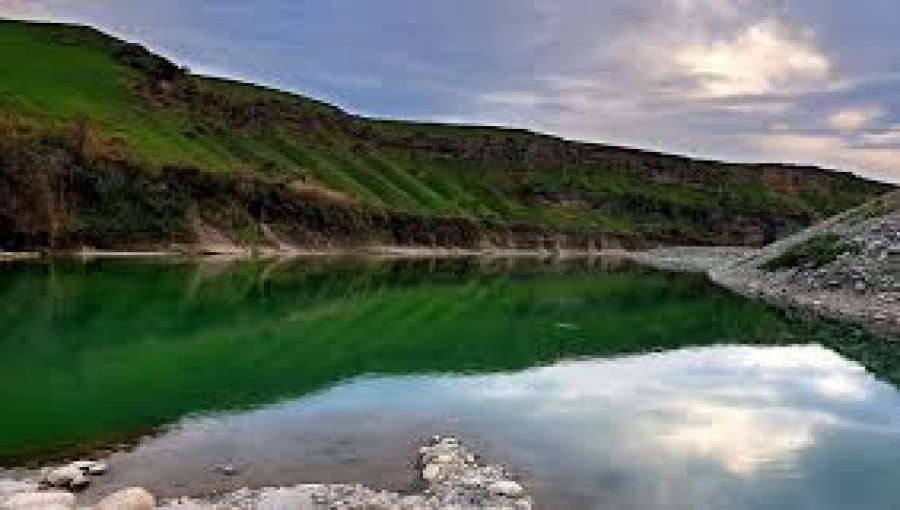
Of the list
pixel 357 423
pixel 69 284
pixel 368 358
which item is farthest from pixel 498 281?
pixel 357 423

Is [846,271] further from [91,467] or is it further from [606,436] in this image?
[91,467]

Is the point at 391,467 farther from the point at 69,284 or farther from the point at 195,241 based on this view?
the point at 195,241

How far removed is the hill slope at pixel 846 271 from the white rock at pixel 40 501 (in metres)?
53.0

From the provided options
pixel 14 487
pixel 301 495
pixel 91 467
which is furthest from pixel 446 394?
pixel 14 487

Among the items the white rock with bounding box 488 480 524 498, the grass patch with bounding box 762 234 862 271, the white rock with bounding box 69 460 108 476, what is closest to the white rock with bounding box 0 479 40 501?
the white rock with bounding box 69 460 108 476

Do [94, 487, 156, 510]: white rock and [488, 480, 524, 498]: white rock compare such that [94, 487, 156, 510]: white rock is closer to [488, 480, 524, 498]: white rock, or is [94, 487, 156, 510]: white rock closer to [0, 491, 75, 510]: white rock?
[0, 491, 75, 510]: white rock

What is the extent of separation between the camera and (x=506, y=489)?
88.7 feet

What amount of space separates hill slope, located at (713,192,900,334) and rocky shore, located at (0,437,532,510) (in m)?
45.2

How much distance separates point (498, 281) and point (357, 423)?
88.8 m

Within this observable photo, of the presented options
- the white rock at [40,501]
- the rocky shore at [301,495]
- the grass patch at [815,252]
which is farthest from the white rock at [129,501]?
the grass patch at [815,252]

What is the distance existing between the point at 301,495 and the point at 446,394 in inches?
755

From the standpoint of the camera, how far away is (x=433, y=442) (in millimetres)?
33688

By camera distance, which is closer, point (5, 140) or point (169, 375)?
point (169, 375)

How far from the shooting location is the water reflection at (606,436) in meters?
28.6
